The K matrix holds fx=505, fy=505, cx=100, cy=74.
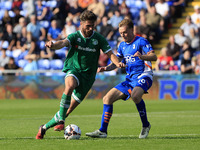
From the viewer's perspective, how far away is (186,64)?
20516 millimetres

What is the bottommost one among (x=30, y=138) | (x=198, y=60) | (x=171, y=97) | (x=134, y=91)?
(x=171, y=97)

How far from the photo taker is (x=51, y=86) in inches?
818

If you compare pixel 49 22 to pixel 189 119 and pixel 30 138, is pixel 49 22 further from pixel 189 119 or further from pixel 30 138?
pixel 30 138

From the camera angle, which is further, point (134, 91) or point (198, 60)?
point (198, 60)

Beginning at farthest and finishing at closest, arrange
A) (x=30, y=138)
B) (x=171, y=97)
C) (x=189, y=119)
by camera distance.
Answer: (x=171, y=97) → (x=189, y=119) → (x=30, y=138)

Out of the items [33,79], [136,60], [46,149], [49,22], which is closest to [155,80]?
[33,79]

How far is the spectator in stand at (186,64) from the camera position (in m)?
20.3

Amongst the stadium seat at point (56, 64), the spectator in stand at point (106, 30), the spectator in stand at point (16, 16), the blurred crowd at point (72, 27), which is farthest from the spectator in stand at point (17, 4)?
the spectator in stand at point (106, 30)

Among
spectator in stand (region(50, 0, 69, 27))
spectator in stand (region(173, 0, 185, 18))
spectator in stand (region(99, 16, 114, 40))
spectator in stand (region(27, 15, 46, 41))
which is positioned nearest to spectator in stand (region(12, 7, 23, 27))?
spectator in stand (region(27, 15, 46, 41))

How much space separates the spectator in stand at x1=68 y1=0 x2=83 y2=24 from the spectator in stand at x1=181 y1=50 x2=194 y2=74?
229 inches

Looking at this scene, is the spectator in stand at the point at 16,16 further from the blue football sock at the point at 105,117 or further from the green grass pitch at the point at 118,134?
the blue football sock at the point at 105,117

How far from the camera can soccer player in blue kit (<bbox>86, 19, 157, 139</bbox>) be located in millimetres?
8359

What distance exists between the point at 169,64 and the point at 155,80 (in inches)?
39.8

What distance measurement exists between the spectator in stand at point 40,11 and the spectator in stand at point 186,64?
24.6ft
